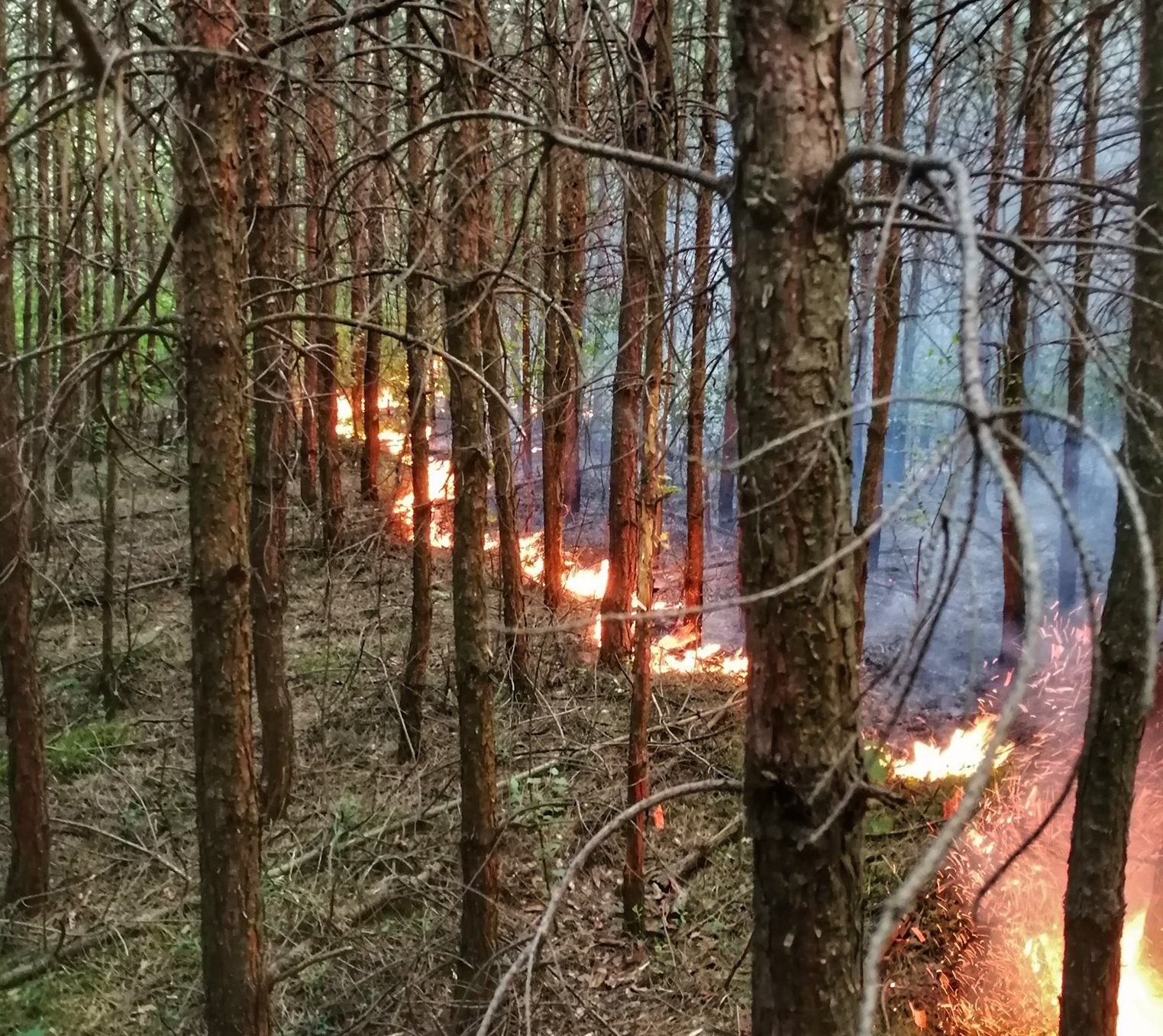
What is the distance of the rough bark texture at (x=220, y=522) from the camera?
3.30 meters

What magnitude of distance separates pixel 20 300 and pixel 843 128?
18.5 metres

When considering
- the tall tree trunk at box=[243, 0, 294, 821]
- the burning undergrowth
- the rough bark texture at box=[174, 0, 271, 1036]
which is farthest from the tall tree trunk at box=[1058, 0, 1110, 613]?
the tall tree trunk at box=[243, 0, 294, 821]

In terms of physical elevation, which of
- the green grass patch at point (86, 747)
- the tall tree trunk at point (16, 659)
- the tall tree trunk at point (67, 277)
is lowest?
the green grass patch at point (86, 747)

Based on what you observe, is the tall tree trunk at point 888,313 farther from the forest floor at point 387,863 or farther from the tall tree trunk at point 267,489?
the tall tree trunk at point 267,489

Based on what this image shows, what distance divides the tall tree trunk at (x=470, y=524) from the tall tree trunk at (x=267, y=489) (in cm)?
166

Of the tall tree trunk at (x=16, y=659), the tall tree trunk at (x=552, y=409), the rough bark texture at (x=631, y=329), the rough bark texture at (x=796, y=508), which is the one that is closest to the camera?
the rough bark texture at (x=796, y=508)

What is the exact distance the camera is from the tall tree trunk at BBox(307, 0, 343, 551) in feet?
13.9

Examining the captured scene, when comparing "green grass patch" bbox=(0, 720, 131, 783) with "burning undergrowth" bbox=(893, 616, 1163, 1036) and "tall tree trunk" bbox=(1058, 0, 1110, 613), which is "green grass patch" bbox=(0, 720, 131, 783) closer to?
"burning undergrowth" bbox=(893, 616, 1163, 1036)

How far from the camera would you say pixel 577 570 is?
34.7 feet

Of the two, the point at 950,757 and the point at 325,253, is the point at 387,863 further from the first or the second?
the point at 950,757

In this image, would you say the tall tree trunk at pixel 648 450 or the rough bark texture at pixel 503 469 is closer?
the tall tree trunk at pixel 648 450

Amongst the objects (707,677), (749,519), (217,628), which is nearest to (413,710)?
(707,677)

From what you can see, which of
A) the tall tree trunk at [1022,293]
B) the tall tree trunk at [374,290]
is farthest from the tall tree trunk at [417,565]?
the tall tree trunk at [1022,293]

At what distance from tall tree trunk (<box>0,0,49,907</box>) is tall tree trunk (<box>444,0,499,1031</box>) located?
2662 millimetres
